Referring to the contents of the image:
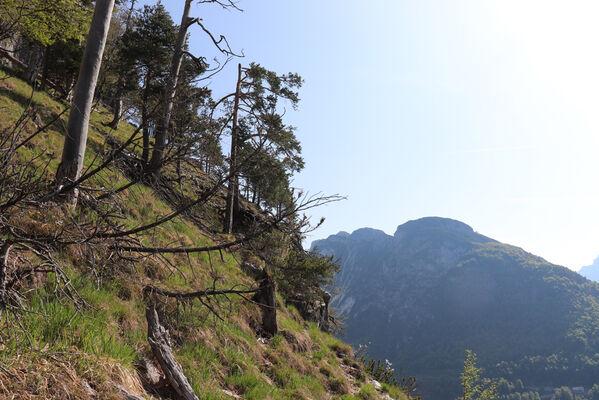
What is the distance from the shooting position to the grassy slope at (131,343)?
2584mm

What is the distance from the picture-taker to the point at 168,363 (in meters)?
3.80

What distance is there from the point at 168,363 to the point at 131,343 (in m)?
0.51

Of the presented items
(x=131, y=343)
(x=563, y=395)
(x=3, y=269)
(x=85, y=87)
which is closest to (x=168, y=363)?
(x=131, y=343)

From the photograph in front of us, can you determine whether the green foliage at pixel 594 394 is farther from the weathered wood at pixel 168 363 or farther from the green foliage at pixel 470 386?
the weathered wood at pixel 168 363

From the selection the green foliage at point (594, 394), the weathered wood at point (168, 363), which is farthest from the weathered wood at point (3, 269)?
the green foliage at point (594, 394)

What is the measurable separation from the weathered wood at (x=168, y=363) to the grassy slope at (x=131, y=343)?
18 centimetres

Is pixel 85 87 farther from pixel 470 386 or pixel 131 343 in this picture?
pixel 470 386

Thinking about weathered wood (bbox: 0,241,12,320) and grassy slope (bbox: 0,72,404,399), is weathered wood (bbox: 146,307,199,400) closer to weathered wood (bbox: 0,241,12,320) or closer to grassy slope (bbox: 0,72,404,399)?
grassy slope (bbox: 0,72,404,399)

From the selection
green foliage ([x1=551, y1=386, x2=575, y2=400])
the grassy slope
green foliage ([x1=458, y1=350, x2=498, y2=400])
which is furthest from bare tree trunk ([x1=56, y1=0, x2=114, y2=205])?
green foliage ([x1=551, y1=386, x2=575, y2=400])

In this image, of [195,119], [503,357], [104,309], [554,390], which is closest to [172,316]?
[104,309]

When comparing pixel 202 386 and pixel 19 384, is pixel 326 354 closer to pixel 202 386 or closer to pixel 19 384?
pixel 202 386

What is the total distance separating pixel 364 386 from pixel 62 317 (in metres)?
7.83

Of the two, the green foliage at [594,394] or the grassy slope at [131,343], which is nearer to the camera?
the grassy slope at [131,343]

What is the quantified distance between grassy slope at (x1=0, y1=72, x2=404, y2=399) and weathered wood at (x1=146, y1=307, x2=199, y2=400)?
178mm
